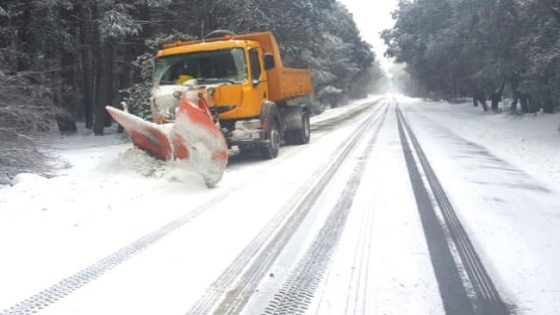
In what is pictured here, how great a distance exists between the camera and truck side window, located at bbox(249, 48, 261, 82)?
35.5ft

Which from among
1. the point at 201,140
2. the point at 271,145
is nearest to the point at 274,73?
the point at 271,145

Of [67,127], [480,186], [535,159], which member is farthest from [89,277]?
[67,127]

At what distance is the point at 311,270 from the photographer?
4.43 meters

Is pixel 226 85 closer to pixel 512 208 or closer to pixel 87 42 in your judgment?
pixel 512 208

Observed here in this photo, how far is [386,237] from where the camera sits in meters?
5.32

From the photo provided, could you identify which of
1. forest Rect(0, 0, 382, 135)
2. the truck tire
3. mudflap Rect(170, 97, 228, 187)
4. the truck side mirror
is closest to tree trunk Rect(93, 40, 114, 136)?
forest Rect(0, 0, 382, 135)

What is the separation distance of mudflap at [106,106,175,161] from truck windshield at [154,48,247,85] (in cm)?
176

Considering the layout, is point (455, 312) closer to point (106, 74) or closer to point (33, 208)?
point (33, 208)

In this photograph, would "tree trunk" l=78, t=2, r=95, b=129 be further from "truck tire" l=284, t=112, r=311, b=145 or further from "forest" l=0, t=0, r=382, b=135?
"truck tire" l=284, t=112, r=311, b=145

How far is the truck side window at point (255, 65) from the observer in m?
10.8

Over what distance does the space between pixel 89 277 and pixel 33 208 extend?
2.94 metres

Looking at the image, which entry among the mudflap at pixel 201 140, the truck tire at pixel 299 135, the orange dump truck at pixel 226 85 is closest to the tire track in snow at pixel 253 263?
the mudflap at pixel 201 140

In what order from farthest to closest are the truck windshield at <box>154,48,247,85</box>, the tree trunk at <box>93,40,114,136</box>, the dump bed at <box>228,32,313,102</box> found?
the tree trunk at <box>93,40,114,136</box> → the dump bed at <box>228,32,313,102</box> → the truck windshield at <box>154,48,247,85</box>

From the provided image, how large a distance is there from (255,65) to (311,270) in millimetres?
7305
